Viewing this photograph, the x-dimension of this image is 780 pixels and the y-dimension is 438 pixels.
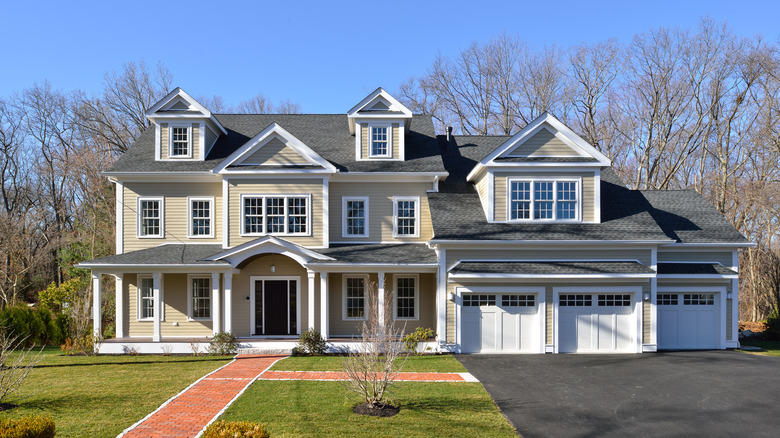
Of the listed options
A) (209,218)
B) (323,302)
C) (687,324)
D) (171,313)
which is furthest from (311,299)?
(687,324)

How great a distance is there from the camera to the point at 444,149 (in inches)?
951

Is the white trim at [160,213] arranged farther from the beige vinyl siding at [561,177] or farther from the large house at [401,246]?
the beige vinyl siding at [561,177]

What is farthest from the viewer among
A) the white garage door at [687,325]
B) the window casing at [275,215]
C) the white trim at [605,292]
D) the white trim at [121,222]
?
the white trim at [121,222]

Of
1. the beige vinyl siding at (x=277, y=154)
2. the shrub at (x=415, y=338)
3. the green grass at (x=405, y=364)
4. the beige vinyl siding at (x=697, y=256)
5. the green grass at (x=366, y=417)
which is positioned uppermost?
the beige vinyl siding at (x=277, y=154)

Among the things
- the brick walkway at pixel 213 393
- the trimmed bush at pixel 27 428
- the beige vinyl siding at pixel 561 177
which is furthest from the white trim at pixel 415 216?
the trimmed bush at pixel 27 428

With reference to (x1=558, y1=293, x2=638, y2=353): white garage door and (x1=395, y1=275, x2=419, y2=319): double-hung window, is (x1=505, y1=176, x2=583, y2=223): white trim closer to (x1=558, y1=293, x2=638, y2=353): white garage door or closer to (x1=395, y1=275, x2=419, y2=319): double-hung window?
(x1=558, y1=293, x2=638, y2=353): white garage door

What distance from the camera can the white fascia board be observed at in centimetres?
1962

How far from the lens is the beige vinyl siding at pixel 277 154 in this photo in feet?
65.2

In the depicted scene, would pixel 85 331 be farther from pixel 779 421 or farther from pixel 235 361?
pixel 779 421

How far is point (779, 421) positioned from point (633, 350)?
786 centimetres

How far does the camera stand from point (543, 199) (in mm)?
19344

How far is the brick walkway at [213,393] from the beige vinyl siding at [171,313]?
373cm

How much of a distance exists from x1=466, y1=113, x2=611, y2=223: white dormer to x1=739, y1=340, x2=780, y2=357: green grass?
7.14m

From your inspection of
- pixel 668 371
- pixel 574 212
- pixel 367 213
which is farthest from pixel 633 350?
pixel 367 213
